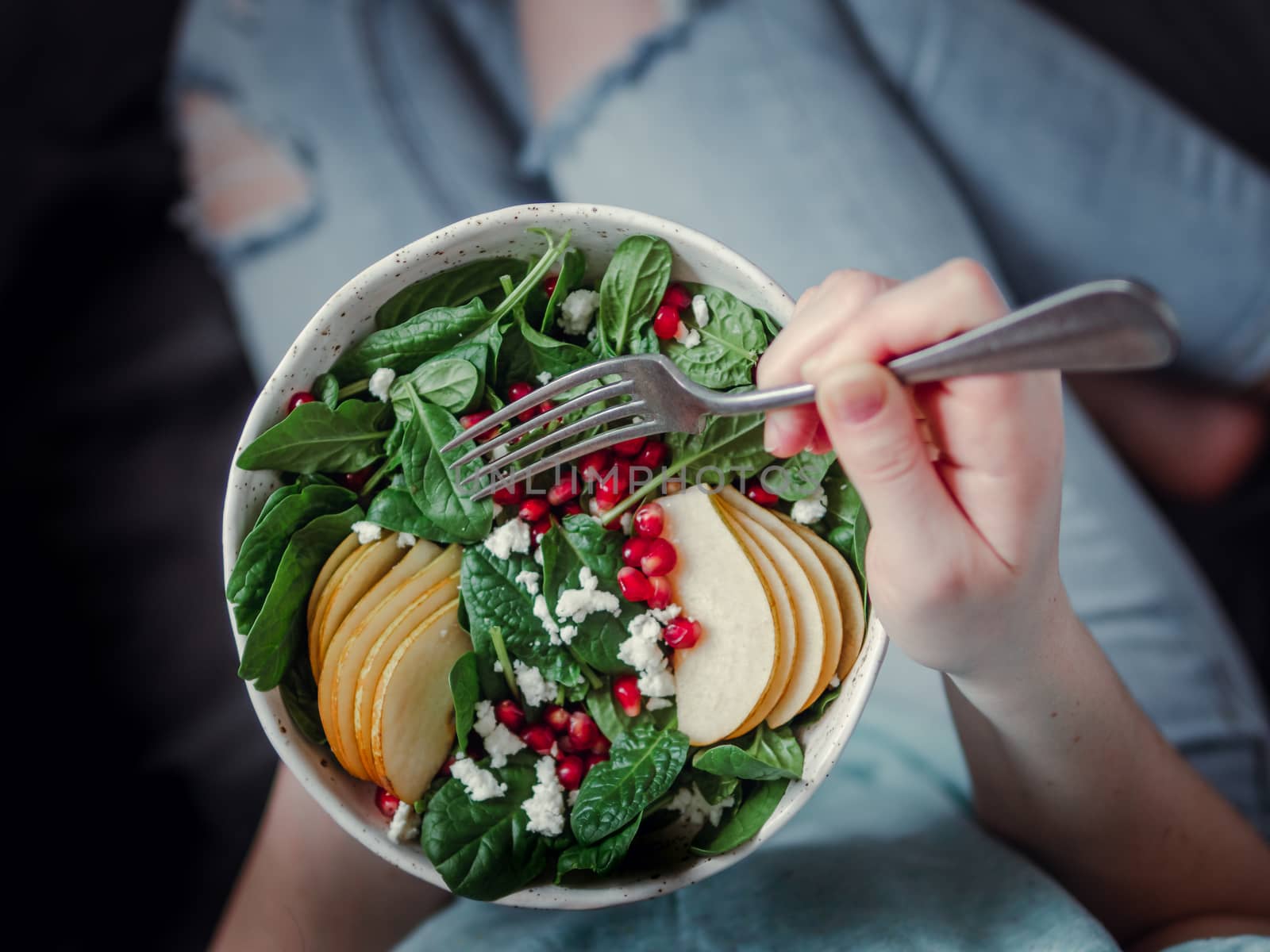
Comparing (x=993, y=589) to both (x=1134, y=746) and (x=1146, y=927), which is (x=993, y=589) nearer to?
(x=1134, y=746)

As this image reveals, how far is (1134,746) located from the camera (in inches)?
36.9

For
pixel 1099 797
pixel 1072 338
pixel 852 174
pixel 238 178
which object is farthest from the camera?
pixel 238 178

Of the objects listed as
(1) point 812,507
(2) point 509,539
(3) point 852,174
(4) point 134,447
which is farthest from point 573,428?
(4) point 134,447

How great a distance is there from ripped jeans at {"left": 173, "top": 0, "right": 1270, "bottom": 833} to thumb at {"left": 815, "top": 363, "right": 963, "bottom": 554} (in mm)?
710

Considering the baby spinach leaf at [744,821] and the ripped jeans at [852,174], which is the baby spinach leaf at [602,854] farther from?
the ripped jeans at [852,174]

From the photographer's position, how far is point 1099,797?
0.96 meters

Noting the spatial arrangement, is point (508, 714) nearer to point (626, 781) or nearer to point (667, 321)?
point (626, 781)

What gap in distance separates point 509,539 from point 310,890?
0.49m

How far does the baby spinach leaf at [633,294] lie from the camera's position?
80 centimetres

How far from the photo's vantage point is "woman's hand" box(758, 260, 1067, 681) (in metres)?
0.60

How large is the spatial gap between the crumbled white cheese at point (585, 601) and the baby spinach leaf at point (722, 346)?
0.21 meters

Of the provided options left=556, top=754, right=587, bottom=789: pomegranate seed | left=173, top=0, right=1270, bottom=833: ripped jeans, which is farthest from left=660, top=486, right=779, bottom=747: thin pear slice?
left=173, top=0, right=1270, bottom=833: ripped jeans

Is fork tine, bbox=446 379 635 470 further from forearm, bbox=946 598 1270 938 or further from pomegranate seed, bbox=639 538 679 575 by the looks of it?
forearm, bbox=946 598 1270 938

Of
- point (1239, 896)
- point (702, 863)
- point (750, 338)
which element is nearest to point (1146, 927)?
point (1239, 896)
